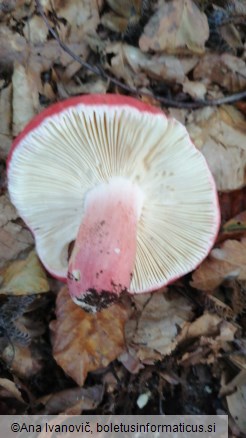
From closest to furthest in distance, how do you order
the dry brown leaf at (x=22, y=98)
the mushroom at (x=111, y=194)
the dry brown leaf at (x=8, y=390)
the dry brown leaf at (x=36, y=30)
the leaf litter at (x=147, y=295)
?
the mushroom at (x=111, y=194), the dry brown leaf at (x=8, y=390), the leaf litter at (x=147, y=295), the dry brown leaf at (x=22, y=98), the dry brown leaf at (x=36, y=30)

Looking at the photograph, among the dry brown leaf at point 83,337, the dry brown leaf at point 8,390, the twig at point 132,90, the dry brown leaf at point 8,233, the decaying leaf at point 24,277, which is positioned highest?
the twig at point 132,90

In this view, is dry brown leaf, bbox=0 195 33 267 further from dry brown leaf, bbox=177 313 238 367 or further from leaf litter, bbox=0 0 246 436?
dry brown leaf, bbox=177 313 238 367

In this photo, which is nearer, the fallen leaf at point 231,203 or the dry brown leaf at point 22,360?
the dry brown leaf at point 22,360

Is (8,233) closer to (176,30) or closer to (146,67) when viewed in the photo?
(146,67)

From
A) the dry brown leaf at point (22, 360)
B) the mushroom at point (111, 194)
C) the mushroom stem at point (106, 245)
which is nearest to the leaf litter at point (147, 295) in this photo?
the dry brown leaf at point (22, 360)

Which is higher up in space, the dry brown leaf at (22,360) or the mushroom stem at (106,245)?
the mushroom stem at (106,245)

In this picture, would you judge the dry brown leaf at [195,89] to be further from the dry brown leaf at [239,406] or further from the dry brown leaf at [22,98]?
the dry brown leaf at [239,406]

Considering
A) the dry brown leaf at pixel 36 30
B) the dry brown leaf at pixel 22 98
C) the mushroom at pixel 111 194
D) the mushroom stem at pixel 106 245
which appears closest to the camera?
the mushroom at pixel 111 194

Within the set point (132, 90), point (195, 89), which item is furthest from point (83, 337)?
point (195, 89)
